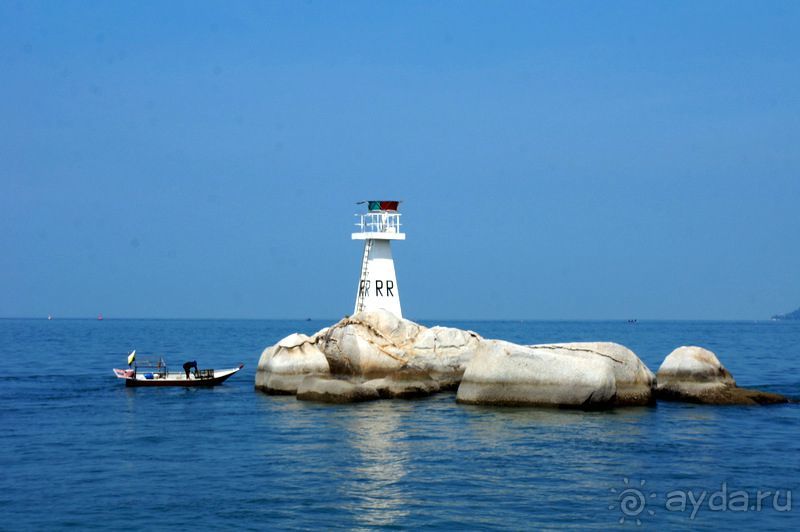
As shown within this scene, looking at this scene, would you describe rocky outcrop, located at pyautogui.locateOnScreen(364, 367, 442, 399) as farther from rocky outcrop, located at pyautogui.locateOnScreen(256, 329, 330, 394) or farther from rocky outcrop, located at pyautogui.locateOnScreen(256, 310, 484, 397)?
rocky outcrop, located at pyautogui.locateOnScreen(256, 329, 330, 394)

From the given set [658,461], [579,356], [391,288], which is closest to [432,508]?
[658,461]

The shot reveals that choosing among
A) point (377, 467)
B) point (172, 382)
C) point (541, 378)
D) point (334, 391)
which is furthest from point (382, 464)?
point (172, 382)

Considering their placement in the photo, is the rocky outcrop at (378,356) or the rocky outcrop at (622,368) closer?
the rocky outcrop at (622,368)

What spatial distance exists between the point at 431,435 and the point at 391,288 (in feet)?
53.1

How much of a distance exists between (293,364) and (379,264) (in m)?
6.37

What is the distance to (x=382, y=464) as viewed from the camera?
23.2m

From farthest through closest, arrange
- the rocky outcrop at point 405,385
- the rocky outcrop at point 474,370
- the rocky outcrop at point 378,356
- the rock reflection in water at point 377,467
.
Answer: the rocky outcrop at point 378,356 < the rocky outcrop at point 405,385 < the rocky outcrop at point 474,370 < the rock reflection in water at point 377,467

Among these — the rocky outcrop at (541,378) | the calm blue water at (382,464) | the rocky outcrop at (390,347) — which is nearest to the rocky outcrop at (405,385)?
the rocky outcrop at (390,347)

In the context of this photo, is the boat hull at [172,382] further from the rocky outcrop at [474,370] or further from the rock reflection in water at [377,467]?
the rock reflection in water at [377,467]

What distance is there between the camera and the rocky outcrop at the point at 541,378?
30.8 m

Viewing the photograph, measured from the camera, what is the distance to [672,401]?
3488 cm

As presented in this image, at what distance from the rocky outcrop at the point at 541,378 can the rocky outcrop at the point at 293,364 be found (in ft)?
29.2

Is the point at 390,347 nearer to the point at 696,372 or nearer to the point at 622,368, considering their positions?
the point at 622,368

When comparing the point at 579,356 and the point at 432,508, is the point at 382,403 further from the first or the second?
the point at 432,508
